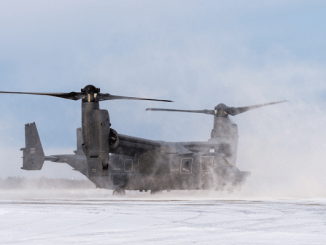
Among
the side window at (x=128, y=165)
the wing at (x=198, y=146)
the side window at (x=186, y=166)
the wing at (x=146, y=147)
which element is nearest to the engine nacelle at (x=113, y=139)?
the wing at (x=146, y=147)

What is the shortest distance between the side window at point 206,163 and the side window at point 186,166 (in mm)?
825

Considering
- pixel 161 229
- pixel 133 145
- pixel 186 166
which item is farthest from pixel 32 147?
pixel 161 229

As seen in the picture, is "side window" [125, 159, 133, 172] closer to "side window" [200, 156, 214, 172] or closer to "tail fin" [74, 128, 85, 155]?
"tail fin" [74, 128, 85, 155]

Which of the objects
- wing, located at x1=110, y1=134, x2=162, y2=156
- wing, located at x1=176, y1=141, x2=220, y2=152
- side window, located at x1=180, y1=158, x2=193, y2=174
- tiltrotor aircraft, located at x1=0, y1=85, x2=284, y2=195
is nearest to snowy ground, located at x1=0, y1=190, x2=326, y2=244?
wing, located at x1=110, y1=134, x2=162, y2=156

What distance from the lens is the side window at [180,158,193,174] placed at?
1258 inches

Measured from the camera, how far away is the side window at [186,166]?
3195 centimetres

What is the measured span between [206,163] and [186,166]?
4.59 ft

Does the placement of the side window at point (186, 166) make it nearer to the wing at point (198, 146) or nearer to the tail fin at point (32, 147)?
the wing at point (198, 146)

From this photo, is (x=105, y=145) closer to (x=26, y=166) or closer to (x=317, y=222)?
(x=26, y=166)

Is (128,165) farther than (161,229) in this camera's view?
Yes

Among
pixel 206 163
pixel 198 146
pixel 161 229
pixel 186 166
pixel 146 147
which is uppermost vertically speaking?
pixel 198 146

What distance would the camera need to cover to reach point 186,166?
105 ft

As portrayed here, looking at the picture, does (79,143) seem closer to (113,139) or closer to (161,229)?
(113,139)

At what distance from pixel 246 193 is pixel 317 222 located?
23.9 meters
